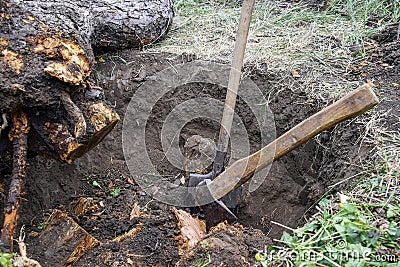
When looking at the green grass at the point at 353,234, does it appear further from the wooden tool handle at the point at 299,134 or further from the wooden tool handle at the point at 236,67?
the wooden tool handle at the point at 236,67

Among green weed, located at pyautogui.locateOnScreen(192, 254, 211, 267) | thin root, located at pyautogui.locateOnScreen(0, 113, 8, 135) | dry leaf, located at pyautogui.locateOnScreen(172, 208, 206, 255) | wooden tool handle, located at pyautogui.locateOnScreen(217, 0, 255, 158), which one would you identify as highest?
wooden tool handle, located at pyautogui.locateOnScreen(217, 0, 255, 158)

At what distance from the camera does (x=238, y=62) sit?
272 cm

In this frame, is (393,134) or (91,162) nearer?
(393,134)

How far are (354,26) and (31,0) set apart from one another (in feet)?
8.86

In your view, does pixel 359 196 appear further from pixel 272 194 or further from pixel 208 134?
pixel 208 134

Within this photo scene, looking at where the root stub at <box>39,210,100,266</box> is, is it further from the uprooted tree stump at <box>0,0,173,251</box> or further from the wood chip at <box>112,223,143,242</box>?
the uprooted tree stump at <box>0,0,173,251</box>

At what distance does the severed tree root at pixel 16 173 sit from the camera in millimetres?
1960

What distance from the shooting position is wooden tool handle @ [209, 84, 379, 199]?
1961mm

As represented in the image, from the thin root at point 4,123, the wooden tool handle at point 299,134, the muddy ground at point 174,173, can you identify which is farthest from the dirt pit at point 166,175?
the thin root at point 4,123

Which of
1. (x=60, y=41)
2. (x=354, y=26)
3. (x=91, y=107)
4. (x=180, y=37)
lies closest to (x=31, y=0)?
(x=60, y=41)

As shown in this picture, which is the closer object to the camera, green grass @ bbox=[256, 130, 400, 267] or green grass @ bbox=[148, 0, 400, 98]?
green grass @ bbox=[256, 130, 400, 267]

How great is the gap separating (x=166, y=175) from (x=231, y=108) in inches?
29.7

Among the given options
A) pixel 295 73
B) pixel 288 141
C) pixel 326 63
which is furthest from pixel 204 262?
pixel 326 63

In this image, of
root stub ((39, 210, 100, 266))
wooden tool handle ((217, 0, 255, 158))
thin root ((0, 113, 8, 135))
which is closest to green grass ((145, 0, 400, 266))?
wooden tool handle ((217, 0, 255, 158))
